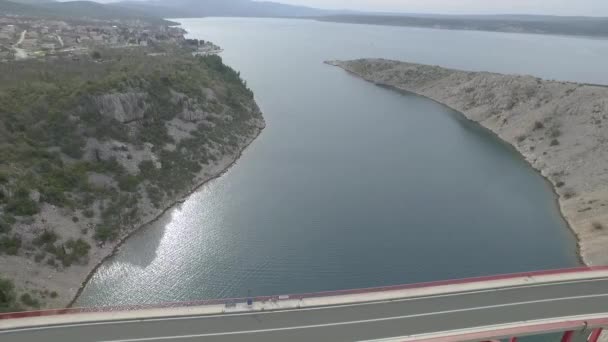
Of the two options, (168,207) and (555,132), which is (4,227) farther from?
(555,132)

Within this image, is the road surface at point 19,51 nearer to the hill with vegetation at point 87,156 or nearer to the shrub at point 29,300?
the hill with vegetation at point 87,156

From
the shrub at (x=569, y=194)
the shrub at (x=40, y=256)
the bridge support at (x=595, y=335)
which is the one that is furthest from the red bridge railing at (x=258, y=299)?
the shrub at (x=569, y=194)

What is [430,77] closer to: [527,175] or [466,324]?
[527,175]

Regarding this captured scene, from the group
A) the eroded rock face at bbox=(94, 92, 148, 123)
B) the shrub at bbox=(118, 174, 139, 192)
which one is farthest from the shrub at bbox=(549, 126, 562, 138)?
the eroded rock face at bbox=(94, 92, 148, 123)

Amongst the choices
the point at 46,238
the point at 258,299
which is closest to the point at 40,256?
the point at 46,238

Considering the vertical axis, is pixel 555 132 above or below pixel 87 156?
above

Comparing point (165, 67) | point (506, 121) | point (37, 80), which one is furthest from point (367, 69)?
point (37, 80)

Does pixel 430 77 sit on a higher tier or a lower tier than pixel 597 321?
higher
